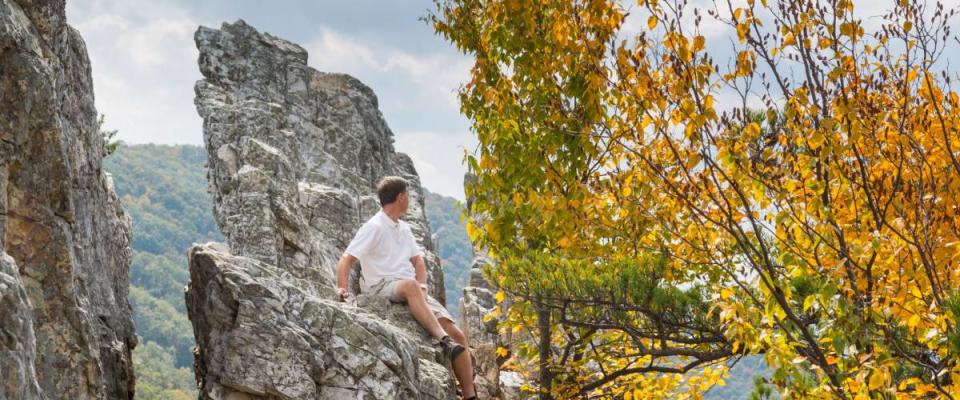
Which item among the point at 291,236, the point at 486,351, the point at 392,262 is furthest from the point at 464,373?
the point at 291,236

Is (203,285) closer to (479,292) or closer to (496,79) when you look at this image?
(496,79)

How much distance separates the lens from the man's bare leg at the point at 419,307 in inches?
331

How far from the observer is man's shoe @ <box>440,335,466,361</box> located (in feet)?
26.8

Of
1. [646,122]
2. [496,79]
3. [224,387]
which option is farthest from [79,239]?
[496,79]

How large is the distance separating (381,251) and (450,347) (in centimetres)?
121

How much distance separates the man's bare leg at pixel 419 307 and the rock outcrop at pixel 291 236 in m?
0.14

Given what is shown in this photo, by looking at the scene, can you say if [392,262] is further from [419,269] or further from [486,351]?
[486,351]

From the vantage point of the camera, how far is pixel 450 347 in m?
8.27

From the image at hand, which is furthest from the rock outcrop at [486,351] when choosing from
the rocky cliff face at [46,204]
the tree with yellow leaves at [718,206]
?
the rocky cliff face at [46,204]

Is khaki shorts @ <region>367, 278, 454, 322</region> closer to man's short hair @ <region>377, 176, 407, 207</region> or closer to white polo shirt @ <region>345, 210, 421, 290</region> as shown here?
white polo shirt @ <region>345, 210, 421, 290</region>

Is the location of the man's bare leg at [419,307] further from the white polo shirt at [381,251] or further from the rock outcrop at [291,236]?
the white polo shirt at [381,251]

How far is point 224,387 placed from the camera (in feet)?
23.4

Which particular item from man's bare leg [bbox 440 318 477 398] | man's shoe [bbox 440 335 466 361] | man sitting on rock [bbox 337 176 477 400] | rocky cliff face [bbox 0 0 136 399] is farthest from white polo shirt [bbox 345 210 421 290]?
rocky cliff face [bbox 0 0 136 399]

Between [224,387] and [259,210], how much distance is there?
9.81 metres
